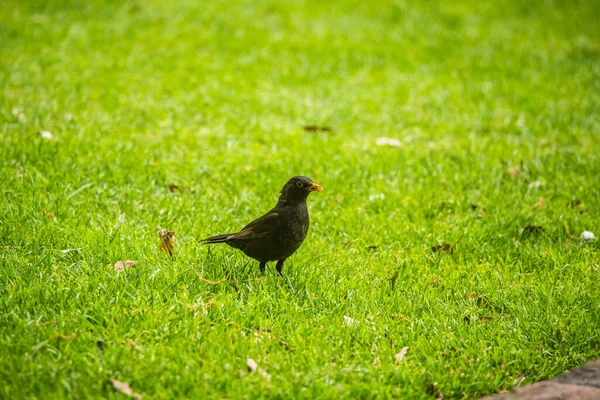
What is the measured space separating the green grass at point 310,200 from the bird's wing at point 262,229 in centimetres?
31

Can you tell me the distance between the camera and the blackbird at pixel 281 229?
4.02m

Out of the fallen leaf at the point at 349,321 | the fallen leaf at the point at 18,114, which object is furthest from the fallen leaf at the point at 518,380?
the fallen leaf at the point at 18,114

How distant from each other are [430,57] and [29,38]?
252 inches

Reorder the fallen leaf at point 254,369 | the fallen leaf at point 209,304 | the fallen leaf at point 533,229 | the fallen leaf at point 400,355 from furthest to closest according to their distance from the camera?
1. the fallen leaf at point 533,229
2. the fallen leaf at point 209,304
3. the fallen leaf at point 400,355
4. the fallen leaf at point 254,369

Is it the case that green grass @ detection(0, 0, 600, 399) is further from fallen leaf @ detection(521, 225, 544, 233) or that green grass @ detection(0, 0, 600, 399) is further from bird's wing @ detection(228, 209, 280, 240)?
bird's wing @ detection(228, 209, 280, 240)

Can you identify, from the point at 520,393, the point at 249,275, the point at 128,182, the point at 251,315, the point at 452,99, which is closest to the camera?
the point at 520,393

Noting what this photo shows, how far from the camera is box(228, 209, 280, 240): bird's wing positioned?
4.04 metres

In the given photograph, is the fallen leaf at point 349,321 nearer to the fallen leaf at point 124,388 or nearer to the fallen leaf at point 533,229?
the fallen leaf at point 124,388

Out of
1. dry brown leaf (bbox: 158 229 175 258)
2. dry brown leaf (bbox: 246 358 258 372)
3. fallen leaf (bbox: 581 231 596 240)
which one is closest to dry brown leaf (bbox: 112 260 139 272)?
dry brown leaf (bbox: 158 229 175 258)

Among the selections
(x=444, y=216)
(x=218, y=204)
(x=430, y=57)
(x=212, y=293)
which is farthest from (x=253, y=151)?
(x=430, y=57)

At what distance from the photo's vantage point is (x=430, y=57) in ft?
33.5

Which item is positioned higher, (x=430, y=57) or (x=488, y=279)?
(x=430, y=57)

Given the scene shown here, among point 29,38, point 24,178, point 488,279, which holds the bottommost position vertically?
point 488,279

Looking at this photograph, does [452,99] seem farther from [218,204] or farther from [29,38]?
[29,38]
